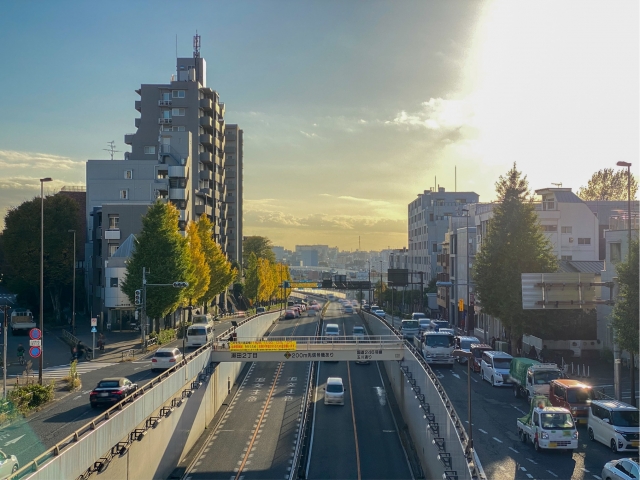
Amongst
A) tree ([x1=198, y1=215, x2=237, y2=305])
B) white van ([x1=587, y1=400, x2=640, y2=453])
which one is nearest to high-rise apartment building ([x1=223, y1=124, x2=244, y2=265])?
tree ([x1=198, y1=215, x2=237, y2=305])

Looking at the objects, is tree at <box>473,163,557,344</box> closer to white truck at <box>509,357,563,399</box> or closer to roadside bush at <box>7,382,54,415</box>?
white truck at <box>509,357,563,399</box>

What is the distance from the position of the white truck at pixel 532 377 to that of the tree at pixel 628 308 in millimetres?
4452

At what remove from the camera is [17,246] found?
65188mm

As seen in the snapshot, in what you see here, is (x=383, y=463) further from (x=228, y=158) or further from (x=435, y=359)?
(x=228, y=158)

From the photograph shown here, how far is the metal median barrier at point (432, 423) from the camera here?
67.5ft

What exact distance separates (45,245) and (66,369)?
31075 mm

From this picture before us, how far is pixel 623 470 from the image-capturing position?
19.7 metres

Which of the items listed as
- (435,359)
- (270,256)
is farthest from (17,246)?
(270,256)

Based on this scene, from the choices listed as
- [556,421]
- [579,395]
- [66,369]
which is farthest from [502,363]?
[66,369]

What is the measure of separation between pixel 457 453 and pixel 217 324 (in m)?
53.0

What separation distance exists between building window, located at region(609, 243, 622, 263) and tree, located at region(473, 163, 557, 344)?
4.87 meters

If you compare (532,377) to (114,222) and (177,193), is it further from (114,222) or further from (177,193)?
(177,193)

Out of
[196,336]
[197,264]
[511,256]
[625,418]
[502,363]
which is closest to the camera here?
[625,418]

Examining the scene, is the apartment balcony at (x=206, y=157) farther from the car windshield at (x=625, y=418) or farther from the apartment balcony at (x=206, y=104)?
the car windshield at (x=625, y=418)
